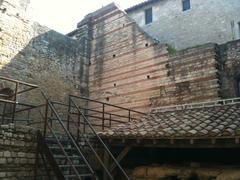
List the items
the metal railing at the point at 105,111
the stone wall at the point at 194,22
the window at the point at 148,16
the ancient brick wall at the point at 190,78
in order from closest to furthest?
the ancient brick wall at the point at 190,78 < the metal railing at the point at 105,111 < the stone wall at the point at 194,22 < the window at the point at 148,16

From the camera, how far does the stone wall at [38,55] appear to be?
37.9ft

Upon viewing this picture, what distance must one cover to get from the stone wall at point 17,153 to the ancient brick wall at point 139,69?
5668mm

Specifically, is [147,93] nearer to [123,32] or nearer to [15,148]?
[123,32]

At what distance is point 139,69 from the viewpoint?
40.7 ft

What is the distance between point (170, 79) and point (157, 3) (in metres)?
6.57

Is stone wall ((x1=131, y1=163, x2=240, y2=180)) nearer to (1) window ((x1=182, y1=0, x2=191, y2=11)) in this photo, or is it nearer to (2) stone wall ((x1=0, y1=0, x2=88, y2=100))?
(2) stone wall ((x1=0, y1=0, x2=88, y2=100))

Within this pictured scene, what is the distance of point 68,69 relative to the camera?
45.3 ft

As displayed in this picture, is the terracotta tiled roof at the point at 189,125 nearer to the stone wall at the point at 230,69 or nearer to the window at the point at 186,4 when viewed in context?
the stone wall at the point at 230,69

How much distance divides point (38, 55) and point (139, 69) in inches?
168

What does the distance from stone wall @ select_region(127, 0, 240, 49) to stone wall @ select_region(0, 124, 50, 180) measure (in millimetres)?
10076

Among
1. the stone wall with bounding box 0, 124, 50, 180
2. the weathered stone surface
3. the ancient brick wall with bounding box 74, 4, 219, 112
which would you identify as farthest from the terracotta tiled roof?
the stone wall with bounding box 0, 124, 50, 180

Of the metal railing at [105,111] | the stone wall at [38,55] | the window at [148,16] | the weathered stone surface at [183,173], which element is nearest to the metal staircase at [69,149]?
the weathered stone surface at [183,173]

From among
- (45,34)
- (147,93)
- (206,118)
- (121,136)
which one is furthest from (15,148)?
(45,34)

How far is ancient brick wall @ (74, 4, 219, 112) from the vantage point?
34.2ft
